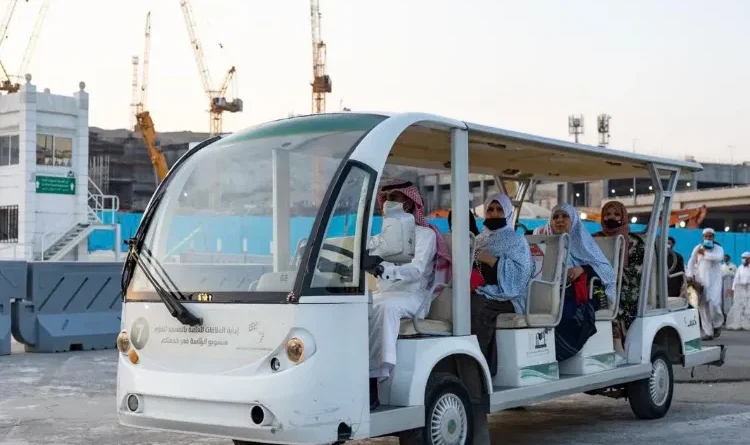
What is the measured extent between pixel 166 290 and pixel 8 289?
1045 cm

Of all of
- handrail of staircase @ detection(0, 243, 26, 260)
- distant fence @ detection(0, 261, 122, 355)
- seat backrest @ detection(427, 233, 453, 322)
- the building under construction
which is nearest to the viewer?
seat backrest @ detection(427, 233, 453, 322)

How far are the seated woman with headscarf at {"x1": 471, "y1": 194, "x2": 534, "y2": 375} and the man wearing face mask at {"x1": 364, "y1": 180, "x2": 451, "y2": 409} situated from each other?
0.61 metres

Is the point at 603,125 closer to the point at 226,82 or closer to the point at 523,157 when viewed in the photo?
the point at 226,82

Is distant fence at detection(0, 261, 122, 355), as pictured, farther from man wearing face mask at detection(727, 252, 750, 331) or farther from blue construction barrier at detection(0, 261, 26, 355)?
man wearing face mask at detection(727, 252, 750, 331)

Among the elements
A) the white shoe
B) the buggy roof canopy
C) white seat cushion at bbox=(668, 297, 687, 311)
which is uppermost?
the buggy roof canopy

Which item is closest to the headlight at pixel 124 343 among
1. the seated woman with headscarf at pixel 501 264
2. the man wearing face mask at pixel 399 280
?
the man wearing face mask at pixel 399 280

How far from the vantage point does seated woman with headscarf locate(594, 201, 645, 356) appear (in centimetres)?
997

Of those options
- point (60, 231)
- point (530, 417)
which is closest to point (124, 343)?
point (530, 417)

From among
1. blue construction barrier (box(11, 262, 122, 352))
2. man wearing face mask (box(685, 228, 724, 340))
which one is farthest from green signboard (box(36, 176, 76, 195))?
man wearing face mask (box(685, 228, 724, 340))

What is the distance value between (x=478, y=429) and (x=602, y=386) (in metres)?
1.89

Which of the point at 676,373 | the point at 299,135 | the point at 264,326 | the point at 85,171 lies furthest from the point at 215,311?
the point at 85,171

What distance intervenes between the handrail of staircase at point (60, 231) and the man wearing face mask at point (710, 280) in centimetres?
2943

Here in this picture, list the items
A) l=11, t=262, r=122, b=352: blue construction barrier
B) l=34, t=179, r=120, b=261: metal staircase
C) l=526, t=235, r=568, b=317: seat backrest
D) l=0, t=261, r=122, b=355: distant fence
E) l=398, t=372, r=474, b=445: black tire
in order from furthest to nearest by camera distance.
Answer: l=34, t=179, r=120, b=261: metal staircase
l=11, t=262, r=122, b=352: blue construction barrier
l=0, t=261, r=122, b=355: distant fence
l=526, t=235, r=568, b=317: seat backrest
l=398, t=372, r=474, b=445: black tire

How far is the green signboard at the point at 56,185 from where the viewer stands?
4353cm
